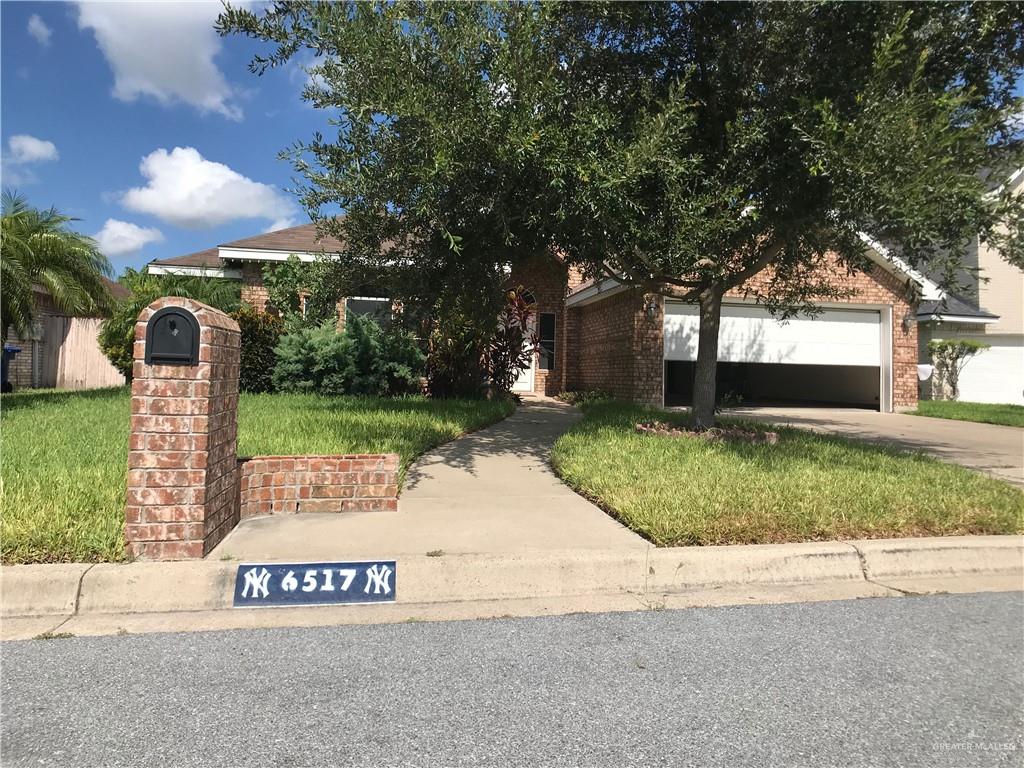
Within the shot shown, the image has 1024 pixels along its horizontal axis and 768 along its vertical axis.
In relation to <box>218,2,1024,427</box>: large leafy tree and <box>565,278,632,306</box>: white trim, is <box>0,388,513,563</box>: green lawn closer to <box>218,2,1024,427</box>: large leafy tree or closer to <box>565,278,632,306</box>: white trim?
<box>218,2,1024,427</box>: large leafy tree

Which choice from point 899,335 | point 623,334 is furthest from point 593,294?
point 899,335

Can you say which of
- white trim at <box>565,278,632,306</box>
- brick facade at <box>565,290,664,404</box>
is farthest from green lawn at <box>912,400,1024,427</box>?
white trim at <box>565,278,632,306</box>

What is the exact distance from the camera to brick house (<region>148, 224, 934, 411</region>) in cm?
1378

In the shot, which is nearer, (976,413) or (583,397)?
(976,413)

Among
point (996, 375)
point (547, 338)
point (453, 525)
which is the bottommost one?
point (453, 525)

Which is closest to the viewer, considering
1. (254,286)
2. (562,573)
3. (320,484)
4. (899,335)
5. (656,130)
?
(562,573)

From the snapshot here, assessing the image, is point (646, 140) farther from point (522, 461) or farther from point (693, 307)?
point (693, 307)

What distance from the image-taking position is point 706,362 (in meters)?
8.50

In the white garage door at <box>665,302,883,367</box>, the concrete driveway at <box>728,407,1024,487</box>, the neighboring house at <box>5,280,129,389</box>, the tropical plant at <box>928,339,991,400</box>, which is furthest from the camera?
the tropical plant at <box>928,339,991,400</box>

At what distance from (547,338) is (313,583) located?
14.2 meters

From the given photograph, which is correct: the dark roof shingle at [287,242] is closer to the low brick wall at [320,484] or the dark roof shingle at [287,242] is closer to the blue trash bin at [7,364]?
the blue trash bin at [7,364]

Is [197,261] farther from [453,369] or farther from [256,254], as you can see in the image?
[453,369]

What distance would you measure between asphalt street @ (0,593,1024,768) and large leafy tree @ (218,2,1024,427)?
319cm

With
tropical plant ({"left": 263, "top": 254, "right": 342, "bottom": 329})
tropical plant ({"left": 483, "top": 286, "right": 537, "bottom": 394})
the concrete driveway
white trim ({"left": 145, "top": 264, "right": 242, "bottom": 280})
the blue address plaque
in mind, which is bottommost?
the blue address plaque
